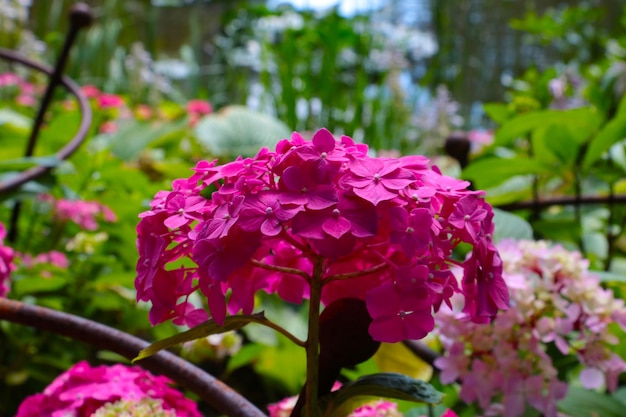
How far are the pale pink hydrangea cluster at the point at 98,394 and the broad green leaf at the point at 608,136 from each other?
2.09 ft

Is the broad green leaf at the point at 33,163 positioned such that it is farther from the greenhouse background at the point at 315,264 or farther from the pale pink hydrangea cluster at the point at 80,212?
the pale pink hydrangea cluster at the point at 80,212

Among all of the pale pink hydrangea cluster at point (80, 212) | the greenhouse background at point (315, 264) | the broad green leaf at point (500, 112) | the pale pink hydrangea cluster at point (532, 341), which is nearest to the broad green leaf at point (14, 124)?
the greenhouse background at point (315, 264)

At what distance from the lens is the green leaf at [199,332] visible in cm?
33

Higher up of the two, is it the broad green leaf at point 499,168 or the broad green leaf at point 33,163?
the broad green leaf at point 33,163

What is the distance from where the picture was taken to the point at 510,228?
0.80 m

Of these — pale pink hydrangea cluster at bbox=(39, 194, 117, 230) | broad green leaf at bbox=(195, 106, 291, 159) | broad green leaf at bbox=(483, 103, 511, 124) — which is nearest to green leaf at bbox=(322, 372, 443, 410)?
pale pink hydrangea cluster at bbox=(39, 194, 117, 230)

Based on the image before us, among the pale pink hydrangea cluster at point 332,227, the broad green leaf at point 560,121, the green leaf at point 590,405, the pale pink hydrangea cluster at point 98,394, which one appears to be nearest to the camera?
the pale pink hydrangea cluster at point 332,227

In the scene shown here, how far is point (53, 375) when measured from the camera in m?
1.01

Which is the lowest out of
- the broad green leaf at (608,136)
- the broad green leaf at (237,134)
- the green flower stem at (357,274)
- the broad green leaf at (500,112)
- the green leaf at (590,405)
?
the green leaf at (590,405)

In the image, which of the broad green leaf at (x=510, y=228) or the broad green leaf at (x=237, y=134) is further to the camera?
the broad green leaf at (x=237, y=134)

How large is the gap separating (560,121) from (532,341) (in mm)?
470

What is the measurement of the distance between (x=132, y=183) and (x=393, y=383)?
3.25 ft

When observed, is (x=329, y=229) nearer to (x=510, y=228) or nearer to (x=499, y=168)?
(x=510, y=228)

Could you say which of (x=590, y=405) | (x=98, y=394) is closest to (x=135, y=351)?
(x=98, y=394)
